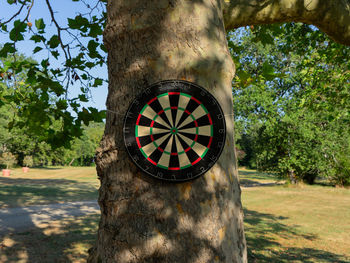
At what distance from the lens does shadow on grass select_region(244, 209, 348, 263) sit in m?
7.08

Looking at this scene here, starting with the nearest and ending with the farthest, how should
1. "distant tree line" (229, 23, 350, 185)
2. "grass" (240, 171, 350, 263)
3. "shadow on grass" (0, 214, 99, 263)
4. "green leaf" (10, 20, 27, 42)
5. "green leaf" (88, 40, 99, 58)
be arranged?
"green leaf" (10, 20, 27, 42), "green leaf" (88, 40, 99, 58), "shadow on grass" (0, 214, 99, 263), "grass" (240, 171, 350, 263), "distant tree line" (229, 23, 350, 185)

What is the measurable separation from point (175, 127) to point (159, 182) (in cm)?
34

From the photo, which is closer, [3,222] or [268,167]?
[3,222]

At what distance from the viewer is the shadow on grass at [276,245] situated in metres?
7.08

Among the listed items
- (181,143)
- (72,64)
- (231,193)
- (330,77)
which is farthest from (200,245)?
(330,77)

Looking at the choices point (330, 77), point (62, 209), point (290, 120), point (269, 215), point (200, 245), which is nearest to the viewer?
point (200, 245)

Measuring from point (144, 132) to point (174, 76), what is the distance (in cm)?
37

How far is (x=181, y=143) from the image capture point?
1.68 metres

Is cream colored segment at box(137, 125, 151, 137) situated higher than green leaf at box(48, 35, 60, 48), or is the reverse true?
green leaf at box(48, 35, 60, 48)

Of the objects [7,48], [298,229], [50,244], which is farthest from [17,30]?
[298,229]

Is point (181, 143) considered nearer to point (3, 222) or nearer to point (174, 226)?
point (174, 226)

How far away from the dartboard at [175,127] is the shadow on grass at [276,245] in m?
4.70

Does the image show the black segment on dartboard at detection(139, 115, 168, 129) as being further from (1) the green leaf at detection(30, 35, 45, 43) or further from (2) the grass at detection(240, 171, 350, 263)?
(2) the grass at detection(240, 171, 350, 263)

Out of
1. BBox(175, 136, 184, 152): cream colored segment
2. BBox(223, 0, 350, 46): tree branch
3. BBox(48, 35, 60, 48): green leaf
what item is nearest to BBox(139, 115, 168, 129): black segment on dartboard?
BBox(175, 136, 184, 152): cream colored segment
